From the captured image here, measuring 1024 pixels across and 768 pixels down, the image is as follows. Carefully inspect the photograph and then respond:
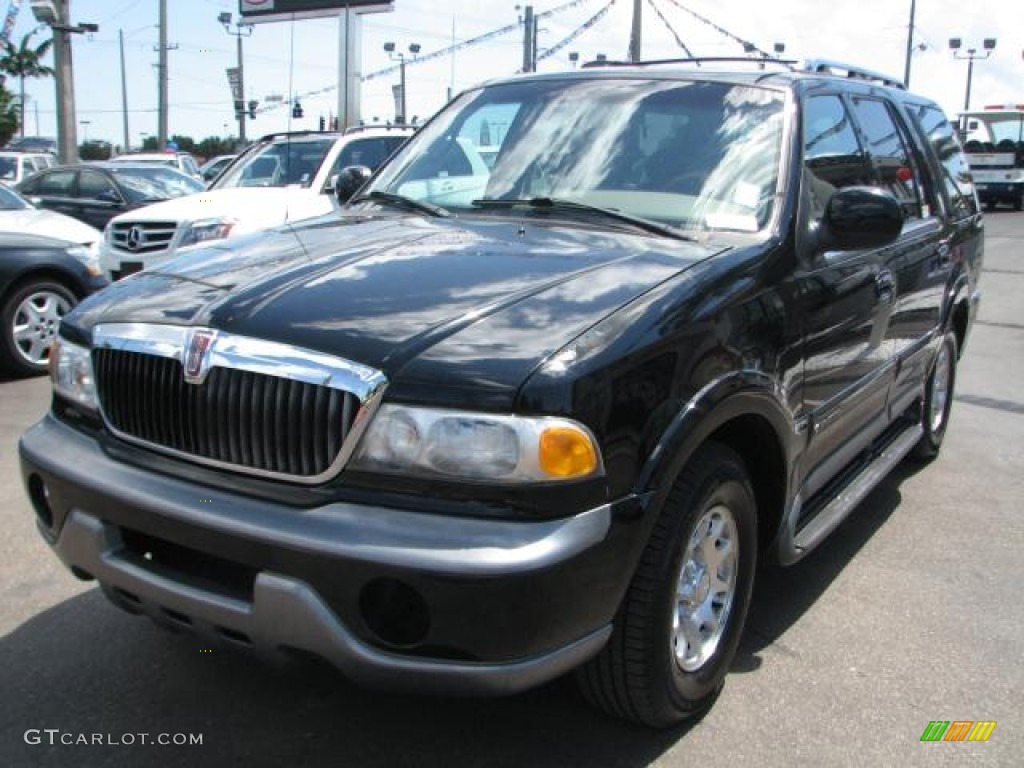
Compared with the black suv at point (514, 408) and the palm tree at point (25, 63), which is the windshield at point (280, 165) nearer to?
the black suv at point (514, 408)

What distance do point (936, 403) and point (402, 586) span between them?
4227 mm

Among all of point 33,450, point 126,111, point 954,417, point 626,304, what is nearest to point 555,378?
point 626,304

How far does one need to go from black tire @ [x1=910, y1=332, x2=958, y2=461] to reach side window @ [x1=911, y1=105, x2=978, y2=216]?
0.75 m

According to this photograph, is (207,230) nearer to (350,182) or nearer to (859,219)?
(350,182)

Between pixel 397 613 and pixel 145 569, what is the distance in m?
0.71

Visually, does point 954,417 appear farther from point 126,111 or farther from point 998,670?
point 126,111

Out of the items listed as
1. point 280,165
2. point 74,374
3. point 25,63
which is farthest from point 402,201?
point 25,63

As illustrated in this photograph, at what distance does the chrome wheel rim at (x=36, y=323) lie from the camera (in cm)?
733

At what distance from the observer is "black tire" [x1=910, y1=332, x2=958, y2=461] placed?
5.24 meters

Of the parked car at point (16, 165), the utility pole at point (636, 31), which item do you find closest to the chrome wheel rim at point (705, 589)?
the utility pole at point (636, 31)

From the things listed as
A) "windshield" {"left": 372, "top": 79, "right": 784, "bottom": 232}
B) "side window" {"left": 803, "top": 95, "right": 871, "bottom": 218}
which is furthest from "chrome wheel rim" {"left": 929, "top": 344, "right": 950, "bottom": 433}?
"windshield" {"left": 372, "top": 79, "right": 784, "bottom": 232}

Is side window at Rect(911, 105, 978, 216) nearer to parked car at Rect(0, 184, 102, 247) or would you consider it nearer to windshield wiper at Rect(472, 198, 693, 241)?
windshield wiper at Rect(472, 198, 693, 241)

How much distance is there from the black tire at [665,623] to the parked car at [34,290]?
19.4 feet

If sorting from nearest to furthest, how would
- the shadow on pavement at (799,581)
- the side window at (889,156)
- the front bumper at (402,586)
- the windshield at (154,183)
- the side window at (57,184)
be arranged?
the front bumper at (402,586), the shadow on pavement at (799,581), the side window at (889,156), the windshield at (154,183), the side window at (57,184)
